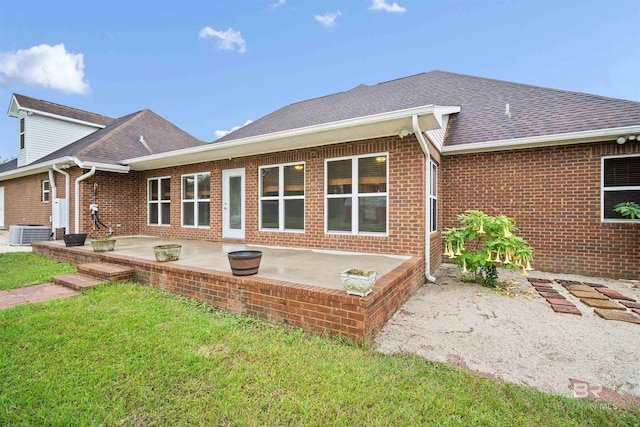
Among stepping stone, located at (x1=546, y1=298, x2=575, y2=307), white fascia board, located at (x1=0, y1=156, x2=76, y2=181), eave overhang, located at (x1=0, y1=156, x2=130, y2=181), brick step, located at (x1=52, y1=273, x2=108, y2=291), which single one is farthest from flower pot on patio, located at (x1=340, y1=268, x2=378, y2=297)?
white fascia board, located at (x1=0, y1=156, x2=76, y2=181)

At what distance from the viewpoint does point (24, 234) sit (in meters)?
9.77

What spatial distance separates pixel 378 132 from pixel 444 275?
3.43 meters

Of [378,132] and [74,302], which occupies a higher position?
[378,132]

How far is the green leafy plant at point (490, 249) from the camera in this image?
16.5ft

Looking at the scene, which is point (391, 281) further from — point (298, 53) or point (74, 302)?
point (298, 53)

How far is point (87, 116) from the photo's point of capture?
15219 millimetres

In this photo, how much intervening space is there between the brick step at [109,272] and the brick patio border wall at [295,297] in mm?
163

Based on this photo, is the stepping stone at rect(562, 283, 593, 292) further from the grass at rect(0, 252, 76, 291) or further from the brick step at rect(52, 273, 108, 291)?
the grass at rect(0, 252, 76, 291)

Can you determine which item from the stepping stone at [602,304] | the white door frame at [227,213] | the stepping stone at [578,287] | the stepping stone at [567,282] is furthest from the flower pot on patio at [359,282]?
the white door frame at [227,213]

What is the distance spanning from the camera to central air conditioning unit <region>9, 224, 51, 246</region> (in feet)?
31.7

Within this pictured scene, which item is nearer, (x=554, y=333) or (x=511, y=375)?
(x=511, y=375)

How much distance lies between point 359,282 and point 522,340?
78.4 inches

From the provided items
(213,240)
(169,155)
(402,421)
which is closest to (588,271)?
(402,421)

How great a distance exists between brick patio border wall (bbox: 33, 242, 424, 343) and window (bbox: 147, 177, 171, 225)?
513 centimetres
